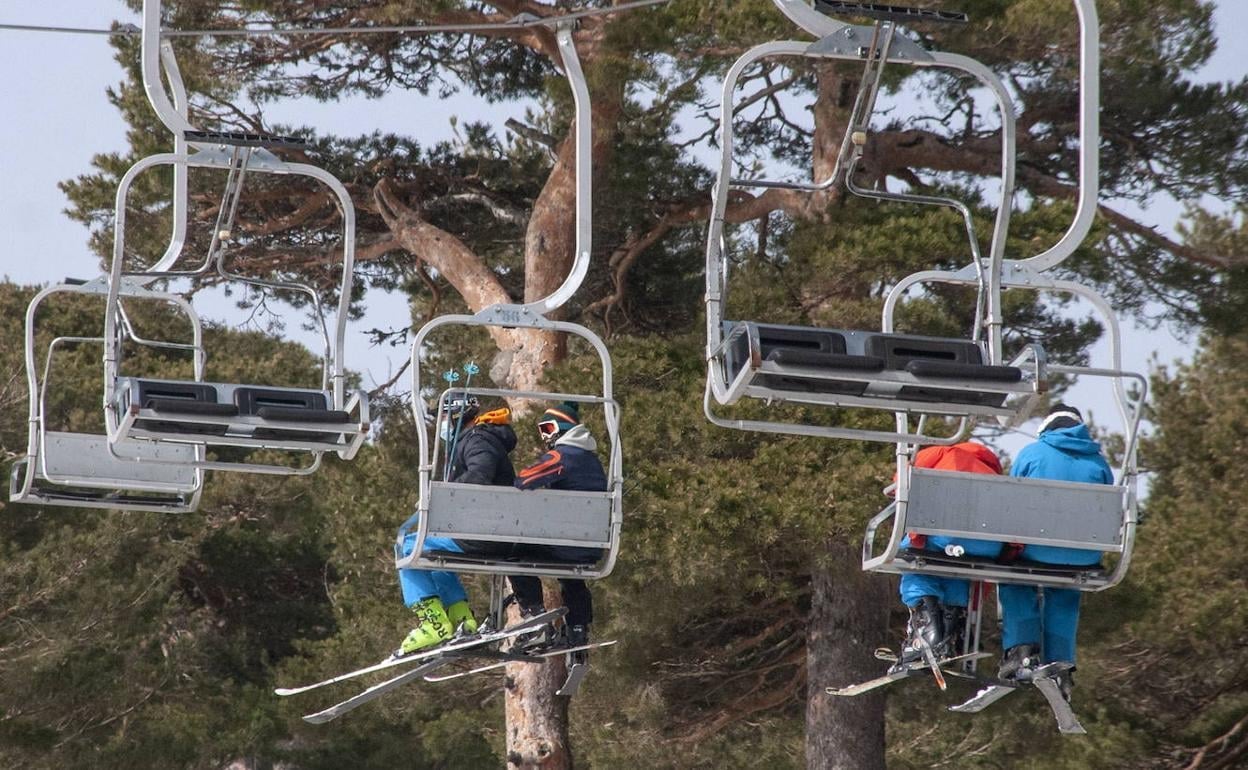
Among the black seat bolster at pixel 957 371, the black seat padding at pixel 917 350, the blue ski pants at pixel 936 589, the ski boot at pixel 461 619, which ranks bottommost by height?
the ski boot at pixel 461 619

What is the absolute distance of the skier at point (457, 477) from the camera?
8.84m

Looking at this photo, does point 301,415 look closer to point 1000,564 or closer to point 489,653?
point 489,653

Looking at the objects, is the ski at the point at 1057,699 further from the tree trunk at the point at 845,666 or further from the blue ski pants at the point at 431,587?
the tree trunk at the point at 845,666

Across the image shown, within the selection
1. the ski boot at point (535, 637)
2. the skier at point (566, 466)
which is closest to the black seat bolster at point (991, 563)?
the skier at point (566, 466)

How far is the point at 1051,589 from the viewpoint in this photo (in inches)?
341

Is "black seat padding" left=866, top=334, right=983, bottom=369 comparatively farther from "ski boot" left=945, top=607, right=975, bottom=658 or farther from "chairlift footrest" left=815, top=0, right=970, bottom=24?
"ski boot" left=945, top=607, right=975, bottom=658

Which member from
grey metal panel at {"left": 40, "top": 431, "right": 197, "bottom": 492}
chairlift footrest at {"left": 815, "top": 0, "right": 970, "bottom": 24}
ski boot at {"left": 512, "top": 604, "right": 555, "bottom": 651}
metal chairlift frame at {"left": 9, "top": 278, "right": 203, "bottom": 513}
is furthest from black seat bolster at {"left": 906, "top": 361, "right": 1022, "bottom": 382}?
grey metal panel at {"left": 40, "top": 431, "right": 197, "bottom": 492}

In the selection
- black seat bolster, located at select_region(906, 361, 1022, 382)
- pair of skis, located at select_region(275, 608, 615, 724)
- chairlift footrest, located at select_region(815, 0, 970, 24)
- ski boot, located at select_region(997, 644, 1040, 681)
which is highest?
chairlift footrest, located at select_region(815, 0, 970, 24)

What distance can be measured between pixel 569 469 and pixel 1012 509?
7.24 ft

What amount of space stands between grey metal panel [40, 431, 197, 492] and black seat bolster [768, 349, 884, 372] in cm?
366

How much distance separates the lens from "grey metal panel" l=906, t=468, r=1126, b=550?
24.8 feet

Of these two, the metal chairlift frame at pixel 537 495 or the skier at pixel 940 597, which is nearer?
the metal chairlift frame at pixel 537 495

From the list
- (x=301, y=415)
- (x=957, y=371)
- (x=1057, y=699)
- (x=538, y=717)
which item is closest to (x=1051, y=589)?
(x=1057, y=699)

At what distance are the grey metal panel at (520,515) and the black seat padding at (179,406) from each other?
36.3 inches
